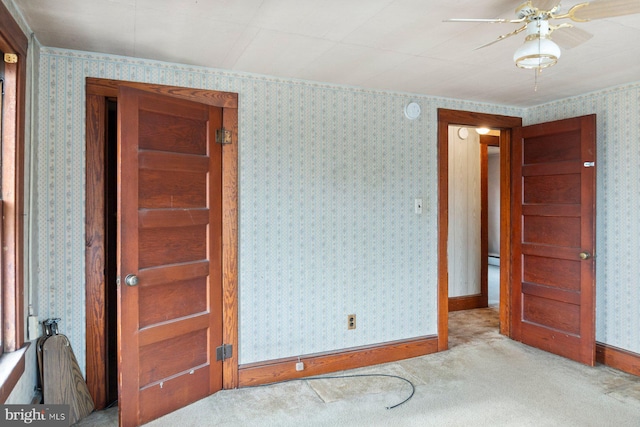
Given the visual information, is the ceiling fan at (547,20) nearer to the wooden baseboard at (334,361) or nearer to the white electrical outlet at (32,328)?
the wooden baseboard at (334,361)

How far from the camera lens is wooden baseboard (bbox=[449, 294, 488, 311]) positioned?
16.9 ft

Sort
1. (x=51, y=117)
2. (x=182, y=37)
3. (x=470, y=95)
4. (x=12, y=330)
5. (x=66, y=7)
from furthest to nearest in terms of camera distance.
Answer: (x=470, y=95)
(x=51, y=117)
(x=182, y=37)
(x=12, y=330)
(x=66, y=7)

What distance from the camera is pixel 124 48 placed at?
97.6 inches

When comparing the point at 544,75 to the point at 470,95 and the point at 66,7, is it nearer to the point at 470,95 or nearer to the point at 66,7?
the point at 470,95

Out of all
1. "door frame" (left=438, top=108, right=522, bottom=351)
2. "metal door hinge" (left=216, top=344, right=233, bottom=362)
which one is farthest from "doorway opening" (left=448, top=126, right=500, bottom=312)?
"metal door hinge" (left=216, top=344, right=233, bottom=362)

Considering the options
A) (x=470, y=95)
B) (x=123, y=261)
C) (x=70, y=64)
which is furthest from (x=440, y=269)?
(x=70, y=64)

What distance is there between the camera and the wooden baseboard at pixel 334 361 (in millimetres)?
3017

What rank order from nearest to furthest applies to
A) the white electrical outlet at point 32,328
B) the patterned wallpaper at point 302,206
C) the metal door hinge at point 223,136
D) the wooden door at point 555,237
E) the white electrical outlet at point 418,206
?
the white electrical outlet at point 32,328 < the patterned wallpaper at point 302,206 < the metal door hinge at point 223,136 < the wooden door at point 555,237 < the white electrical outlet at point 418,206

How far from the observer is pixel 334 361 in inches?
128

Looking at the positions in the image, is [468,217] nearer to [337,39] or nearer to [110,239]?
[337,39]

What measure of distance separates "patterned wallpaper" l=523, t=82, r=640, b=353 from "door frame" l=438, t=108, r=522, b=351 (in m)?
0.71

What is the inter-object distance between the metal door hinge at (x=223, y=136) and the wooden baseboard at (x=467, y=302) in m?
3.51

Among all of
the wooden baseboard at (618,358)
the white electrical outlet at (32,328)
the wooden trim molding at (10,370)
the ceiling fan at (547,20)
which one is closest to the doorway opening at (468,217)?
the wooden baseboard at (618,358)

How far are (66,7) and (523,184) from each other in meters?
3.67
